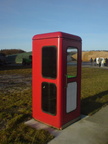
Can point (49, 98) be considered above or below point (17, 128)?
above

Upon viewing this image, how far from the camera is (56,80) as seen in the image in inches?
136

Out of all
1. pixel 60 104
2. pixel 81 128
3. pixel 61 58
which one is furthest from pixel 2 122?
pixel 61 58

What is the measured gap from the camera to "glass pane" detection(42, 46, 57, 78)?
3.56 meters

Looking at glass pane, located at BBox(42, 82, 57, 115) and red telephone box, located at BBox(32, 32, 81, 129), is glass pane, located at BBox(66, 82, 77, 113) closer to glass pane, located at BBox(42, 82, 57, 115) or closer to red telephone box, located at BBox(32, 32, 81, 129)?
red telephone box, located at BBox(32, 32, 81, 129)

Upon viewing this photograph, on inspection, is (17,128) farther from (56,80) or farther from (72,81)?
(72,81)

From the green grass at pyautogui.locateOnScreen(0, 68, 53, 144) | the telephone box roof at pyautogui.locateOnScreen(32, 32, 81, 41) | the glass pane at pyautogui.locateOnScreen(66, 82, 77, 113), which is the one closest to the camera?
the green grass at pyautogui.locateOnScreen(0, 68, 53, 144)

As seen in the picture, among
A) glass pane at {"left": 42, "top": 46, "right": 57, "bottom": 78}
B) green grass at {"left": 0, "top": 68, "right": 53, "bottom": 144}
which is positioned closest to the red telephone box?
glass pane at {"left": 42, "top": 46, "right": 57, "bottom": 78}

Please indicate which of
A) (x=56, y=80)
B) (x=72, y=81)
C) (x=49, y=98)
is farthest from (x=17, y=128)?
(x=72, y=81)

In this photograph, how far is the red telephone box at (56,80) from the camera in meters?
3.42

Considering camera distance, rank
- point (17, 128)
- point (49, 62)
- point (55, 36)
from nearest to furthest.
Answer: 1. point (55, 36)
2. point (17, 128)
3. point (49, 62)

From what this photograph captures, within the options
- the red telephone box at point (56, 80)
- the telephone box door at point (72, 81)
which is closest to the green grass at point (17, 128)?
the red telephone box at point (56, 80)

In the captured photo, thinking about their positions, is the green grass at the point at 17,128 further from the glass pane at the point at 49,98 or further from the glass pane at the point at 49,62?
the glass pane at the point at 49,62

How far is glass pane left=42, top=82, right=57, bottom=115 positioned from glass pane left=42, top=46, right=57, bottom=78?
0.24 meters

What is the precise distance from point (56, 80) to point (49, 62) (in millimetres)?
517
